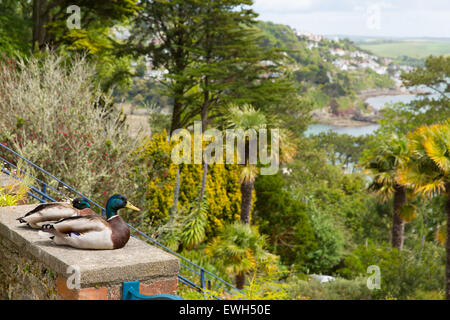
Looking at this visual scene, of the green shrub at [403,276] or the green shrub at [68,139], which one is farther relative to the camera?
the green shrub at [403,276]

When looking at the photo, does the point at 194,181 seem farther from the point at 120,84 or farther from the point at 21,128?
the point at 120,84

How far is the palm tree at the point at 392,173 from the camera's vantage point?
→ 826 inches

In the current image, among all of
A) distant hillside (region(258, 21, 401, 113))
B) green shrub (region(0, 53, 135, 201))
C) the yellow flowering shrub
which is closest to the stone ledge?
green shrub (region(0, 53, 135, 201))

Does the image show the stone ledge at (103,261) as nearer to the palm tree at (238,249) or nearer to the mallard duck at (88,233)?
the mallard duck at (88,233)

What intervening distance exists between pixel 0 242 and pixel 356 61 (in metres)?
123

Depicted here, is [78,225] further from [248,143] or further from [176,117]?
[176,117]

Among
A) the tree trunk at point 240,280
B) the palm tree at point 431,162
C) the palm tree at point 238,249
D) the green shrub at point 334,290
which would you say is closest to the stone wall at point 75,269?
the palm tree at point 238,249

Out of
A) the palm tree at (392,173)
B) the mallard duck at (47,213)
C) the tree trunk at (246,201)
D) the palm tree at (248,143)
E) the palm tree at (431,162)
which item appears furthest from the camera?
the palm tree at (392,173)

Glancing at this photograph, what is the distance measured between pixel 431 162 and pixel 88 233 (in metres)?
15.1

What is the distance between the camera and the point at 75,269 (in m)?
3.38

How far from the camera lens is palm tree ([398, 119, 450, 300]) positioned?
16266 mm

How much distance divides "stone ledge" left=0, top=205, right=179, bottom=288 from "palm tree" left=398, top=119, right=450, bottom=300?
14.0m

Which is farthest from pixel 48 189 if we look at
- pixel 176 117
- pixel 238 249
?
pixel 176 117
